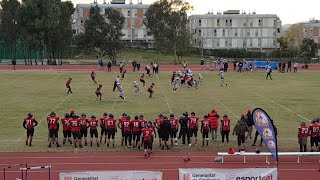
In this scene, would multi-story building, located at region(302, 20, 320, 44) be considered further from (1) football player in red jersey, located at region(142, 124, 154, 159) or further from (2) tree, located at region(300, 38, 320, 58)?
(1) football player in red jersey, located at region(142, 124, 154, 159)

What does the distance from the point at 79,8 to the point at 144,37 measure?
634 inches

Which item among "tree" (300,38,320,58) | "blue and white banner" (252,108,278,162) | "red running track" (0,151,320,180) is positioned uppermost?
"tree" (300,38,320,58)

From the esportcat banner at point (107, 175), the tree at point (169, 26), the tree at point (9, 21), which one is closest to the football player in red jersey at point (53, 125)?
the esportcat banner at point (107, 175)

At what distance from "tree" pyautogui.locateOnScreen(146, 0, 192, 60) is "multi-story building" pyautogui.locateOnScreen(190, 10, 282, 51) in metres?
23.0

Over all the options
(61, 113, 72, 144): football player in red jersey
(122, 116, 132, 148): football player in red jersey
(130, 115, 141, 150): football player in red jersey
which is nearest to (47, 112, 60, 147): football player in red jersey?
(61, 113, 72, 144): football player in red jersey

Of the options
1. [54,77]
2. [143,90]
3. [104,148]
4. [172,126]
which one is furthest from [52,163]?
[54,77]

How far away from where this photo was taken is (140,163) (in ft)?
58.8

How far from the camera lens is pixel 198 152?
64.4ft

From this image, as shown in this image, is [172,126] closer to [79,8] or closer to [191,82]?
[191,82]

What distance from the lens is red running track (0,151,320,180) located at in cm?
1652

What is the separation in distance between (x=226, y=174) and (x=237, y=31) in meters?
98.4

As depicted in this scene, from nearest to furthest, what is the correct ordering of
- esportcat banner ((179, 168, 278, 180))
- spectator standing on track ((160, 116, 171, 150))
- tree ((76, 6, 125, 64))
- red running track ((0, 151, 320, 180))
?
esportcat banner ((179, 168, 278, 180)), red running track ((0, 151, 320, 180)), spectator standing on track ((160, 116, 171, 150)), tree ((76, 6, 125, 64))

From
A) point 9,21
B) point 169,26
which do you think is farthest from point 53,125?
point 169,26

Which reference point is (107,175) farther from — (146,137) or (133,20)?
(133,20)
